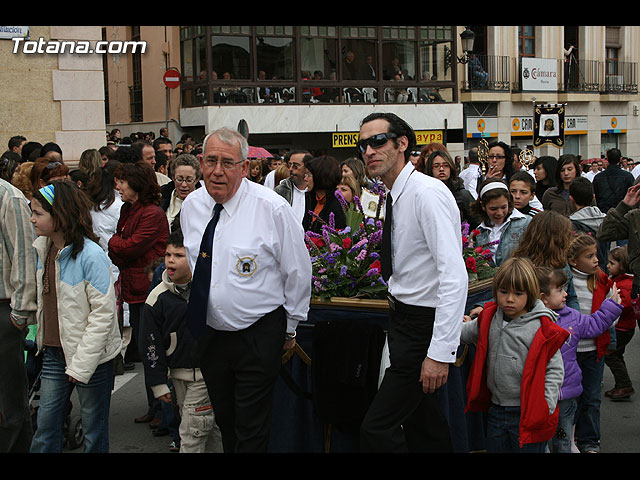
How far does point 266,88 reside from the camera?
92.7 ft

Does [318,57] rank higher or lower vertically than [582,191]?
higher

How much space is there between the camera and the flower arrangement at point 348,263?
15.1ft

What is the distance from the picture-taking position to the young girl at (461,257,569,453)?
4039 millimetres

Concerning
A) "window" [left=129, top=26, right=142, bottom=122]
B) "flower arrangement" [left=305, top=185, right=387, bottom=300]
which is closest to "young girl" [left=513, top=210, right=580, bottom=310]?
"flower arrangement" [left=305, top=185, right=387, bottom=300]

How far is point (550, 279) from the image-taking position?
4586mm

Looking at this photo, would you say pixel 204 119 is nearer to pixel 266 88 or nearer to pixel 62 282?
pixel 266 88

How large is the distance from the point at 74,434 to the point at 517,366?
3.31 meters

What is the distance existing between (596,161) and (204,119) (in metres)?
13.4

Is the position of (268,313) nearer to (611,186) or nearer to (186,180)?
(186,180)

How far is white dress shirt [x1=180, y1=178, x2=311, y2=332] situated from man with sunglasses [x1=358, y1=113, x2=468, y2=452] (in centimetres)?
52

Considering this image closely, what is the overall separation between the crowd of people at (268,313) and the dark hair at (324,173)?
6.78ft

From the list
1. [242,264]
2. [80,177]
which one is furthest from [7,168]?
[242,264]

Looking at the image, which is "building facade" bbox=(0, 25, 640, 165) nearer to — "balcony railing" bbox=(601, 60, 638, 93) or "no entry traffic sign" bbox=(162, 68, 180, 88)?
"balcony railing" bbox=(601, 60, 638, 93)
